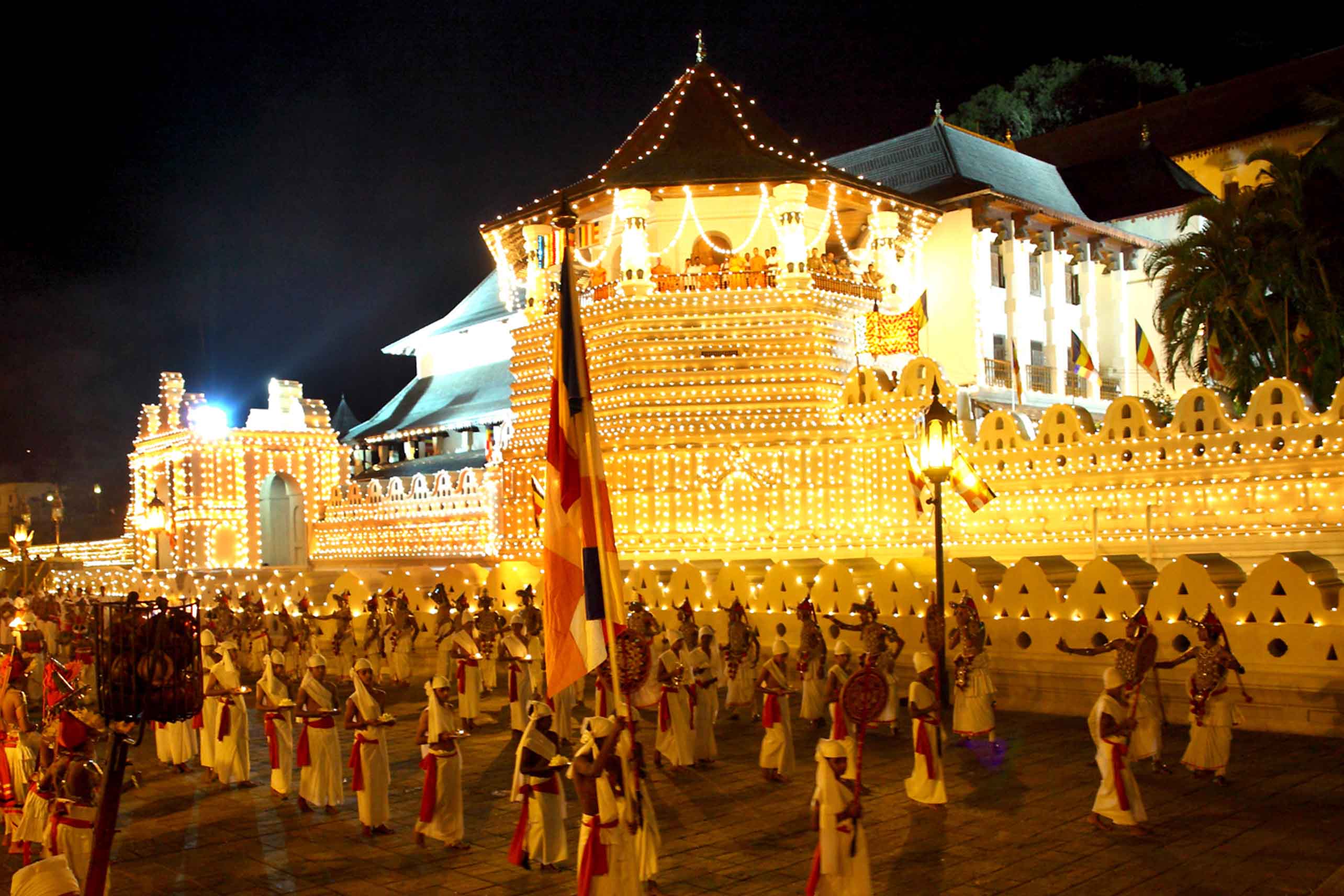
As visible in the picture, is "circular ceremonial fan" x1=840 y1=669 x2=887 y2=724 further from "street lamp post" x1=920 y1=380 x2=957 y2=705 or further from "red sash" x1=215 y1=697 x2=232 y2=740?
"red sash" x1=215 y1=697 x2=232 y2=740

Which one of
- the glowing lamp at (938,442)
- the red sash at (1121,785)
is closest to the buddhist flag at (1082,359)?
the glowing lamp at (938,442)

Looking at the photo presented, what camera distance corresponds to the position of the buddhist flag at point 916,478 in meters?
16.3

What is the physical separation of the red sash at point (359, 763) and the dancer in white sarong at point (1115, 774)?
5.84 meters

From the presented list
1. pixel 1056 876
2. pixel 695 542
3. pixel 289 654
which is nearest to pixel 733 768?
pixel 1056 876

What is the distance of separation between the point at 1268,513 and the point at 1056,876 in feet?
38.6

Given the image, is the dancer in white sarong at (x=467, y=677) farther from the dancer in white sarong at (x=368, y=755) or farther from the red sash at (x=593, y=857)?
the red sash at (x=593, y=857)

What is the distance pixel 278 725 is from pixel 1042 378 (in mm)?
25738

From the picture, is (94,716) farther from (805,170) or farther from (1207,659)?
(805,170)

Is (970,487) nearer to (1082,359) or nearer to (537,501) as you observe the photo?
(537,501)

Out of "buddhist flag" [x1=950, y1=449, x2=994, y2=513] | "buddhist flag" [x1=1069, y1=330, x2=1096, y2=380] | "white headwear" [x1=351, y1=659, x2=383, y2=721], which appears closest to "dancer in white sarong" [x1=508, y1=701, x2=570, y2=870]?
"white headwear" [x1=351, y1=659, x2=383, y2=721]

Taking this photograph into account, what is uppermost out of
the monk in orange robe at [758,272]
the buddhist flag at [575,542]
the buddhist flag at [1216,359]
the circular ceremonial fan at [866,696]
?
the monk in orange robe at [758,272]

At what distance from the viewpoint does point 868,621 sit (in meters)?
13.7

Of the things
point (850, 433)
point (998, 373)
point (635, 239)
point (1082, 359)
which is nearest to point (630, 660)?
point (850, 433)

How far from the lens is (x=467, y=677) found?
15.5 metres
